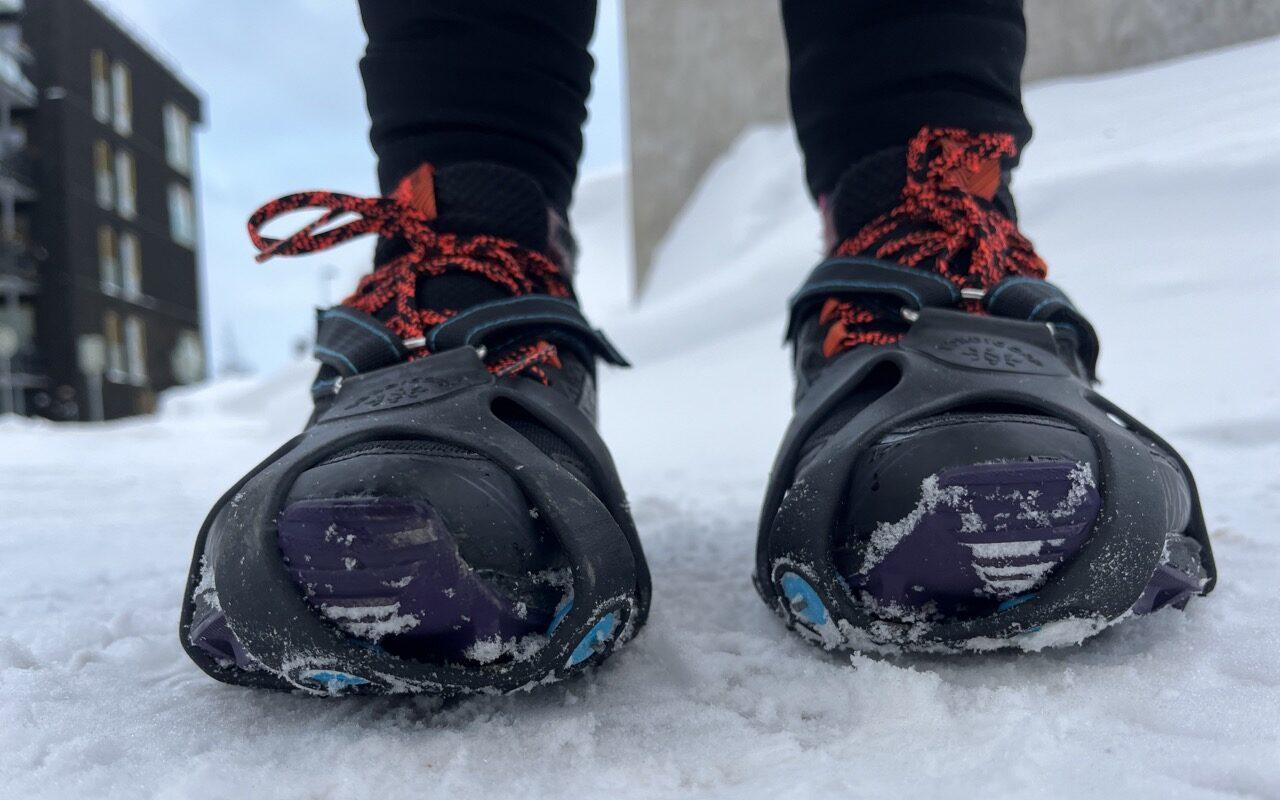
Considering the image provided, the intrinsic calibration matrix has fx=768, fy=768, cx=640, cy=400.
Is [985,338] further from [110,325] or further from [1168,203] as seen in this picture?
[110,325]

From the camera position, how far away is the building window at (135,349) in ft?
29.3

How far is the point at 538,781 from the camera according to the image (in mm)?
334

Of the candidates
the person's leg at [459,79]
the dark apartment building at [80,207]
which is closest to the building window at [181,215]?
the dark apartment building at [80,207]

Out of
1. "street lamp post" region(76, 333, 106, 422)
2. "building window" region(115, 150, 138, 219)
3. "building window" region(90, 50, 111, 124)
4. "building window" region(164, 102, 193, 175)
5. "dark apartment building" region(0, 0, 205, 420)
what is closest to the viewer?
"dark apartment building" region(0, 0, 205, 420)

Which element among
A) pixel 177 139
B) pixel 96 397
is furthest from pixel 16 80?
pixel 96 397

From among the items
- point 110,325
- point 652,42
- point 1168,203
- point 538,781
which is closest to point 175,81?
point 110,325

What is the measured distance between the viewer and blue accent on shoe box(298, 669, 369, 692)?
14.3 inches

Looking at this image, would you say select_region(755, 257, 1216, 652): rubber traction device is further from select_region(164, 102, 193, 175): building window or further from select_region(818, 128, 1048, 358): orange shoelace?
select_region(164, 102, 193, 175): building window

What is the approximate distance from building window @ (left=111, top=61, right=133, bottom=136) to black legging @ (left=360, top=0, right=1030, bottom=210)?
32.3 ft

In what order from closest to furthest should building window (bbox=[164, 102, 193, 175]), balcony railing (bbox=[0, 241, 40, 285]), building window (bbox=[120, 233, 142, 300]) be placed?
balcony railing (bbox=[0, 241, 40, 285]) → building window (bbox=[120, 233, 142, 300]) → building window (bbox=[164, 102, 193, 175])

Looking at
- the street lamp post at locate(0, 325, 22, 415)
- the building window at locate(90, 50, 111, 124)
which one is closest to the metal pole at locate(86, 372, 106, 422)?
the street lamp post at locate(0, 325, 22, 415)

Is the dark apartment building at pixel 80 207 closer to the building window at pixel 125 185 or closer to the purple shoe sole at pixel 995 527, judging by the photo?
the building window at pixel 125 185

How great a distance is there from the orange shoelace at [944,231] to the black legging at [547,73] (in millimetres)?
36

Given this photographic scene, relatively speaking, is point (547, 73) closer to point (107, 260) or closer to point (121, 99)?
point (107, 260)
